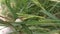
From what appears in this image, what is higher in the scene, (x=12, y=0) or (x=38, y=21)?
(x=12, y=0)

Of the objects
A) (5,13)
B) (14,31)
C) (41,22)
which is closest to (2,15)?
(5,13)

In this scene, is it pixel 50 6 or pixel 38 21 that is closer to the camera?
pixel 38 21

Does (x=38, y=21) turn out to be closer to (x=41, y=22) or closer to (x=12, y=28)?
(x=41, y=22)

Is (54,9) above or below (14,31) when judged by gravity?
above

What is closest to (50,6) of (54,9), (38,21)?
(54,9)

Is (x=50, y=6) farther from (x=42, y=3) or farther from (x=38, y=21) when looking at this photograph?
(x=38, y=21)

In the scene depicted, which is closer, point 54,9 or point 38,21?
point 38,21
